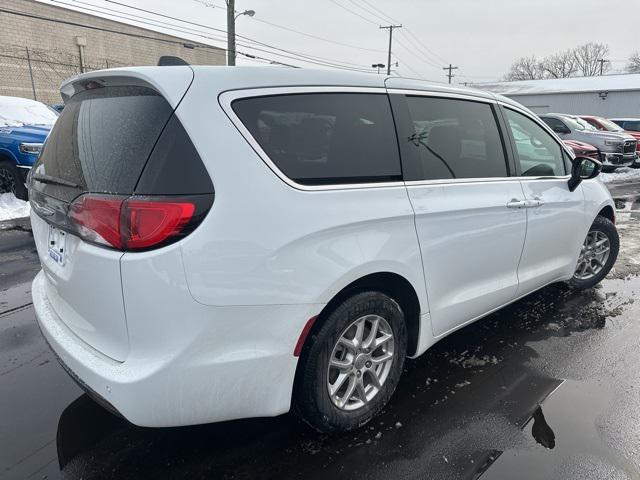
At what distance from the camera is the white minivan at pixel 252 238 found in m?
1.88

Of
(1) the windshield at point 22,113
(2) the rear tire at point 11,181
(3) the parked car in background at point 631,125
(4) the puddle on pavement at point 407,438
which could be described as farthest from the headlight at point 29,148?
(3) the parked car in background at point 631,125

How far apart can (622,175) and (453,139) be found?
1652 centimetres

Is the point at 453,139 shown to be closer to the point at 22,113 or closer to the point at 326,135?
the point at 326,135

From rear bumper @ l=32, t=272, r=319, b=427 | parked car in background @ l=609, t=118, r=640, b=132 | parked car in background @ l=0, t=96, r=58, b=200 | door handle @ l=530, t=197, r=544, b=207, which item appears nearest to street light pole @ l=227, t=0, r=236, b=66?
parked car in background @ l=0, t=96, r=58, b=200

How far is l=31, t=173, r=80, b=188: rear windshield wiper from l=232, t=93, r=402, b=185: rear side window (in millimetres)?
854

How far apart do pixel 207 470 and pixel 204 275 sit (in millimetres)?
1048

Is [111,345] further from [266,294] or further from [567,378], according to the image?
[567,378]

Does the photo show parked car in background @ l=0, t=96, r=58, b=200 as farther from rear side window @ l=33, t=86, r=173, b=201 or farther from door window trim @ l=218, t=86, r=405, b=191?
door window trim @ l=218, t=86, r=405, b=191

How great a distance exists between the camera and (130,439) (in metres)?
2.48

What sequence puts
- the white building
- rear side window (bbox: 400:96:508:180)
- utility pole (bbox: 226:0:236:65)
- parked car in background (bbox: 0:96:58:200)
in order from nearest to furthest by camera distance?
rear side window (bbox: 400:96:508:180), parked car in background (bbox: 0:96:58:200), utility pole (bbox: 226:0:236:65), the white building

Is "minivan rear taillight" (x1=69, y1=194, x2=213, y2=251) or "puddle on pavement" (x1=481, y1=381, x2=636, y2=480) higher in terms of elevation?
"minivan rear taillight" (x1=69, y1=194, x2=213, y2=251)

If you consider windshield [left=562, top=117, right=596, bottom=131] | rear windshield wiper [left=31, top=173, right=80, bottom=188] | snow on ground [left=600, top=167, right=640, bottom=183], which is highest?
windshield [left=562, top=117, right=596, bottom=131]

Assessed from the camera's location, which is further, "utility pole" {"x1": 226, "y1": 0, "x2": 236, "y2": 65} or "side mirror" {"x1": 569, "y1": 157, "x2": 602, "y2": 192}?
"utility pole" {"x1": 226, "y1": 0, "x2": 236, "y2": 65}

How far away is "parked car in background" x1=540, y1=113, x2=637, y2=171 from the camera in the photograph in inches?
619
